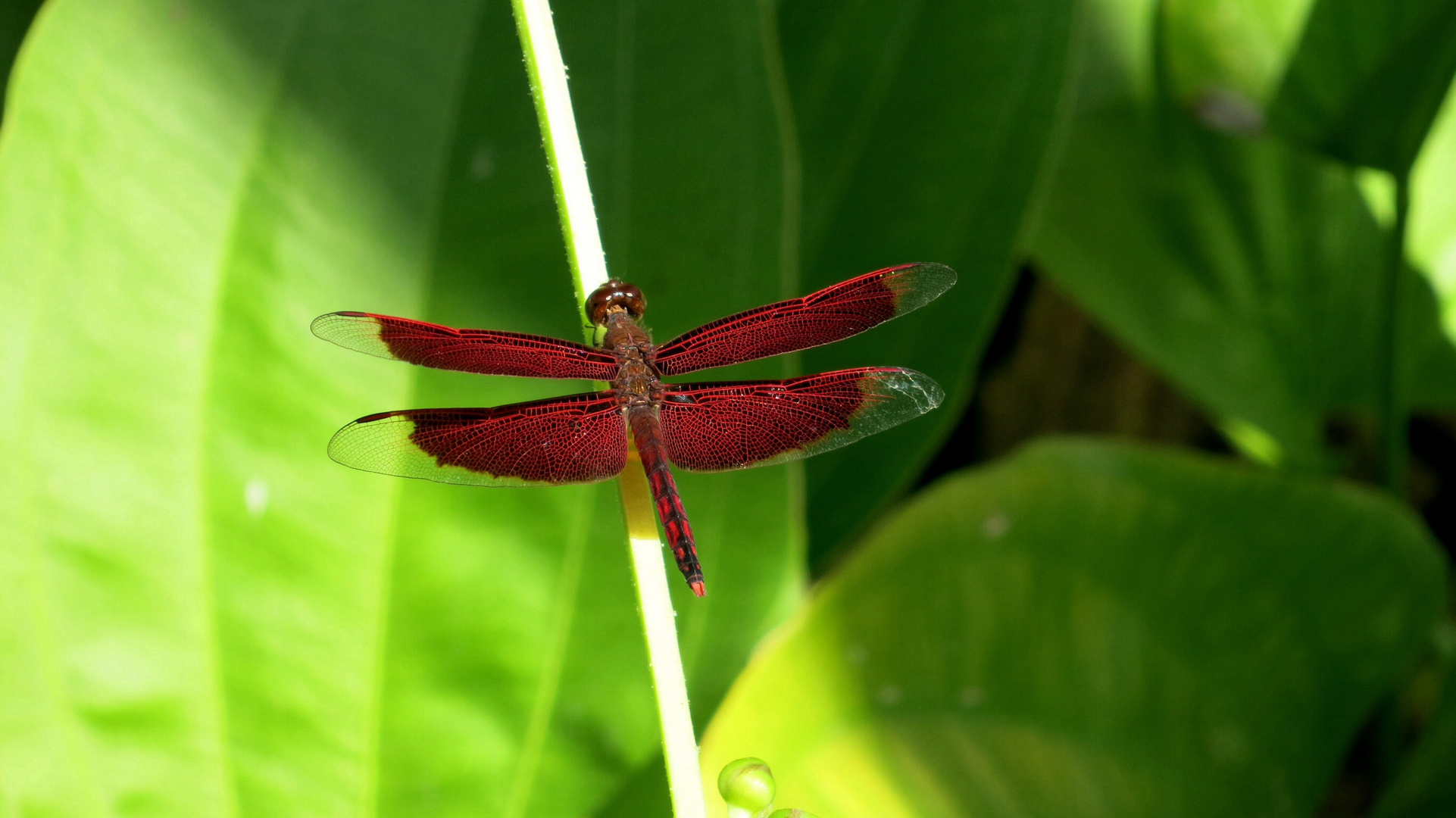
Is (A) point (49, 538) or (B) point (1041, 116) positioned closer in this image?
(A) point (49, 538)

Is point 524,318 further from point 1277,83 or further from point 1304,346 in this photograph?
point 1304,346

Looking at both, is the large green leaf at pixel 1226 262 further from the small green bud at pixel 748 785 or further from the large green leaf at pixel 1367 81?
the small green bud at pixel 748 785

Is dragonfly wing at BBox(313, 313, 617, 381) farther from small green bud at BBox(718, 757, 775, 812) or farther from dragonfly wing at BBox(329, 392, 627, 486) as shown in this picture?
small green bud at BBox(718, 757, 775, 812)

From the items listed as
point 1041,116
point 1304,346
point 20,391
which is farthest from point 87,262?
point 1304,346

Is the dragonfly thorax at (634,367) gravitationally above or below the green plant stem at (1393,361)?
above

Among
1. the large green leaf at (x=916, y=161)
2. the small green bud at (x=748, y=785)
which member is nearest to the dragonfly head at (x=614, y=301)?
the small green bud at (x=748, y=785)
